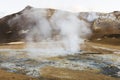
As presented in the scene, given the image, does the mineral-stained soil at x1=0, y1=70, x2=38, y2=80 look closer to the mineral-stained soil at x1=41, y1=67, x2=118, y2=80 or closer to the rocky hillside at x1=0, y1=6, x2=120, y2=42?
the mineral-stained soil at x1=41, y1=67, x2=118, y2=80

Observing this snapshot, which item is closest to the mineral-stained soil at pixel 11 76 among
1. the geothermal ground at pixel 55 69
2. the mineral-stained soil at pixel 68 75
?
the geothermal ground at pixel 55 69

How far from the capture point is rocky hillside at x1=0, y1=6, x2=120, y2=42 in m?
136

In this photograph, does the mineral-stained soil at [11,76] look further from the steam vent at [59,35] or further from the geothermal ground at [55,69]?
the steam vent at [59,35]

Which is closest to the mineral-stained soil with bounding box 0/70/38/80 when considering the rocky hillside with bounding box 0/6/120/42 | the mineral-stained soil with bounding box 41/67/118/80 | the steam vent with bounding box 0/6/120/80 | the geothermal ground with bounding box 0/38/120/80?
the geothermal ground with bounding box 0/38/120/80

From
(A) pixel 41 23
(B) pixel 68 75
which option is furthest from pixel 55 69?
(A) pixel 41 23

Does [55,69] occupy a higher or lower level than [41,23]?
lower

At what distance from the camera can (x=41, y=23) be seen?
145m

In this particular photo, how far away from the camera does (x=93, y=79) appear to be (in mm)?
40000

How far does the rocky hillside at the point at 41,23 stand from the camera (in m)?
136

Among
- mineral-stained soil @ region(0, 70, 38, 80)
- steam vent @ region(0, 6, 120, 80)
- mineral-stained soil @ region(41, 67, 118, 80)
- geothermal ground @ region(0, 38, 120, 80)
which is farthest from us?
steam vent @ region(0, 6, 120, 80)

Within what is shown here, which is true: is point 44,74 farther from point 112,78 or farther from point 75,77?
point 112,78

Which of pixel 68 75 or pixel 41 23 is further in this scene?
pixel 41 23

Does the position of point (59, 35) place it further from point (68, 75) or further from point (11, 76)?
point (11, 76)

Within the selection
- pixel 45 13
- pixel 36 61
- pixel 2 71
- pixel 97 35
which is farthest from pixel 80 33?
pixel 2 71
